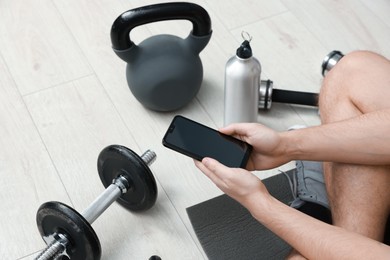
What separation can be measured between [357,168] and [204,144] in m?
0.32

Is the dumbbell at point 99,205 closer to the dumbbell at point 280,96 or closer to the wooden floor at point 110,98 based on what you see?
the wooden floor at point 110,98

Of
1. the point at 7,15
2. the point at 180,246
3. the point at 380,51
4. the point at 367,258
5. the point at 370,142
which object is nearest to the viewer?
the point at 367,258

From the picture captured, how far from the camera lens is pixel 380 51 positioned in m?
1.79

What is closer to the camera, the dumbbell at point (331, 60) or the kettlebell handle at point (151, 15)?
the kettlebell handle at point (151, 15)

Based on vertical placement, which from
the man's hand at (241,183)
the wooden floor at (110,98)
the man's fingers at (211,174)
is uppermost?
the man's hand at (241,183)

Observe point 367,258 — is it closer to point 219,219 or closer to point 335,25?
point 219,219

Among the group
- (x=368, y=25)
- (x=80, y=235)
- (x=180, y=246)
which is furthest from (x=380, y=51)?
(x=80, y=235)

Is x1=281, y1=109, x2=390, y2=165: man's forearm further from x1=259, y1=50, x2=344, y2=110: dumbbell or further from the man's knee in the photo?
x1=259, y1=50, x2=344, y2=110: dumbbell

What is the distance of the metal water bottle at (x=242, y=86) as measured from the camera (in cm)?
139

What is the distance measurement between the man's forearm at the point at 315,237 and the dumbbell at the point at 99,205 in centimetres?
32

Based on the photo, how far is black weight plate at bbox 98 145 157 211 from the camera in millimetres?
1292

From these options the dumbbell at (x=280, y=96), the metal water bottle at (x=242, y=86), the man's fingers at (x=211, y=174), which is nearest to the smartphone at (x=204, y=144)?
the man's fingers at (x=211, y=174)

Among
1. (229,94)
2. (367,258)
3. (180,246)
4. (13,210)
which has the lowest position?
(13,210)

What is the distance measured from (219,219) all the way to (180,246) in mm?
118
